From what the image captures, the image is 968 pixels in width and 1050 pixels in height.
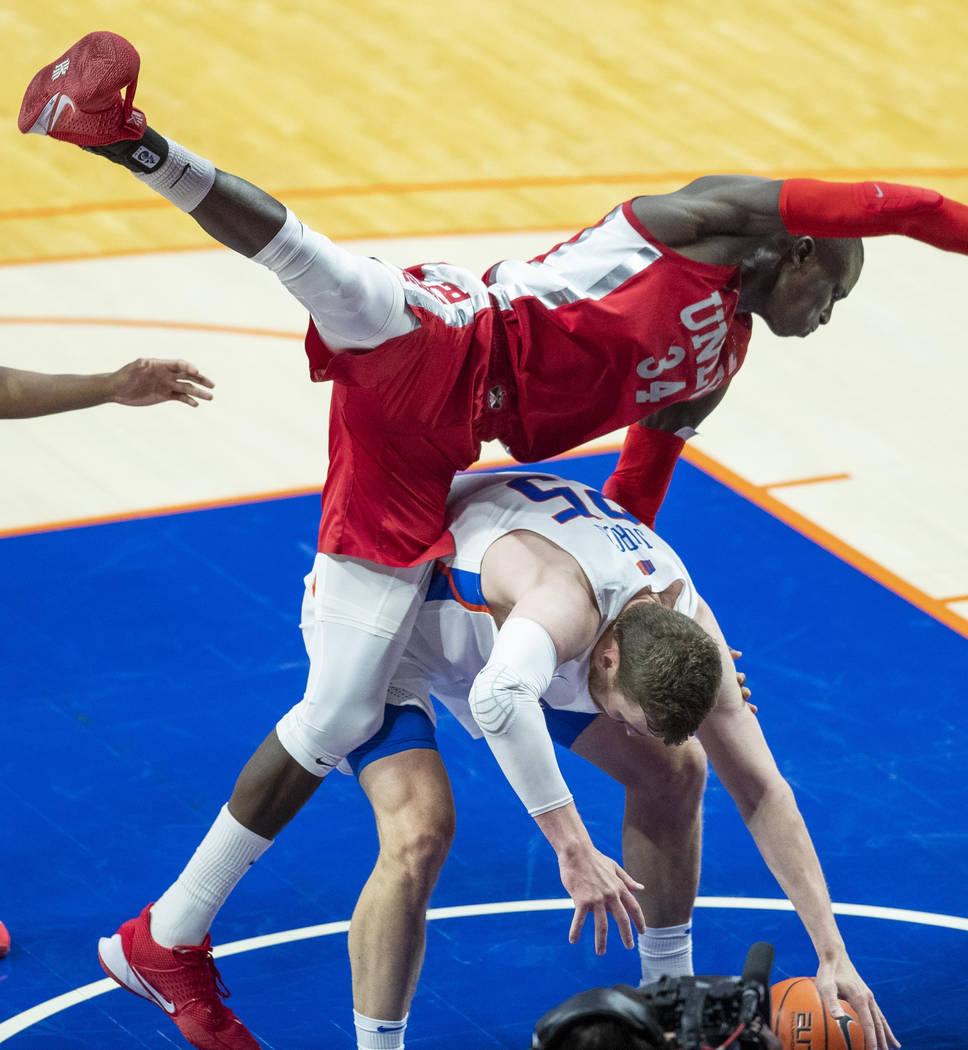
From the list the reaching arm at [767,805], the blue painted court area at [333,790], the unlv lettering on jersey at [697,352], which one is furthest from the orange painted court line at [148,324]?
the reaching arm at [767,805]

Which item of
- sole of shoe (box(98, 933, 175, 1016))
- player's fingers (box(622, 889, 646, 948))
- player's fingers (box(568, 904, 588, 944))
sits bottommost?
sole of shoe (box(98, 933, 175, 1016))

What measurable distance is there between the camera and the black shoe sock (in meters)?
2.17

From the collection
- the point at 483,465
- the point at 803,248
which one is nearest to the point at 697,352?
the point at 803,248

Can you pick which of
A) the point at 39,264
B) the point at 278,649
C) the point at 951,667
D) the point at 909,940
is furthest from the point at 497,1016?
the point at 39,264

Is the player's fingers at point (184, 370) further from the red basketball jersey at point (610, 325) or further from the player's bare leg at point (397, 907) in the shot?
the player's bare leg at point (397, 907)

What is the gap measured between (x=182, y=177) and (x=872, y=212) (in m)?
1.69

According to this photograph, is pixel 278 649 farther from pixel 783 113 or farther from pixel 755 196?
pixel 783 113

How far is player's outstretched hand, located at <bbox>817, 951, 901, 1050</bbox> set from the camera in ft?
16.3

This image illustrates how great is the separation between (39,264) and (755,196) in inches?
255

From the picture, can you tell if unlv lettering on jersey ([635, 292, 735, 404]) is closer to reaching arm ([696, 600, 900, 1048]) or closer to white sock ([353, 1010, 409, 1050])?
reaching arm ([696, 600, 900, 1048])

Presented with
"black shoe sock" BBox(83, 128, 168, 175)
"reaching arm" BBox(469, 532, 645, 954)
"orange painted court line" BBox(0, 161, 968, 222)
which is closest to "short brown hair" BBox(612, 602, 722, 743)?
"reaching arm" BBox(469, 532, 645, 954)

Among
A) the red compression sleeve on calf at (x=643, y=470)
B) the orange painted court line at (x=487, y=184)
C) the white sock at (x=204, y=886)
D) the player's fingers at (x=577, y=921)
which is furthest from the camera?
the orange painted court line at (x=487, y=184)

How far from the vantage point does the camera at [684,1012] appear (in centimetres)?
383

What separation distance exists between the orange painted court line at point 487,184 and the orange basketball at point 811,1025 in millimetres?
7616
